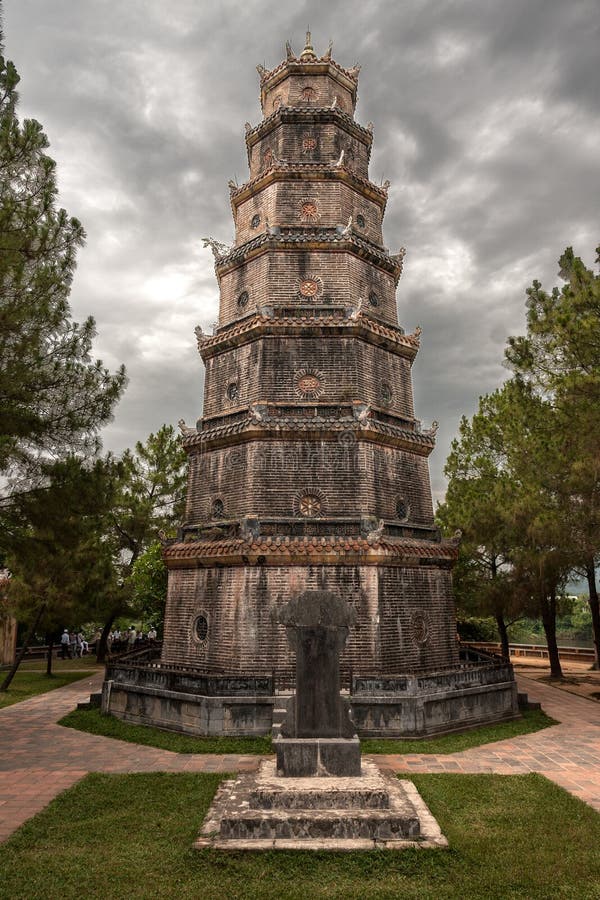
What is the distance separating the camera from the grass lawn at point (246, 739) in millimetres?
11406

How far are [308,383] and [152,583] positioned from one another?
45.2 ft

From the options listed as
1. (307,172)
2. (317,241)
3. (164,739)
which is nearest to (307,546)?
(164,739)

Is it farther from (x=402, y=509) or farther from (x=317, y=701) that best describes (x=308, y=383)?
(x=317, y=701)

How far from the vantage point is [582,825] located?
7.59 meters

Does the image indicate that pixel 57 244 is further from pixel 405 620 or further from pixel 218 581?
pixel 405 620

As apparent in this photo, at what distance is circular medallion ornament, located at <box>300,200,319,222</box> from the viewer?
1819 cm

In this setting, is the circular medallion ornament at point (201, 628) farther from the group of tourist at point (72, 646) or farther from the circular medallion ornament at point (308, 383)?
the group of tourist at point (72, 646)

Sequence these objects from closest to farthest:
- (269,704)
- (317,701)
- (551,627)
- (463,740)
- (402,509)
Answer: (317,701)
(463,740)
(269,704)
(402,509)
(551,627)

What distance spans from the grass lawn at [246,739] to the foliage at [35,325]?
600 centimetres

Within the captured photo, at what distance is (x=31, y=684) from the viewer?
21641 mm

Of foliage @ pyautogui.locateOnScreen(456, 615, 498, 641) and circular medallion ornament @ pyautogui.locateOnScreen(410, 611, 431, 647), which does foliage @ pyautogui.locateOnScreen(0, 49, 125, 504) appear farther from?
foliage @ pyautogui.locateOnScreen(456, 615, 498, 641)

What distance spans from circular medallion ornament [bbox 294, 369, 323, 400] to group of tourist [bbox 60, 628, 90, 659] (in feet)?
78.2

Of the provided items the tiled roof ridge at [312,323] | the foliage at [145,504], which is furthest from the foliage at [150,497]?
the tiled roof ridge at [312,323]

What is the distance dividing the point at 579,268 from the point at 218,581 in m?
11.9
